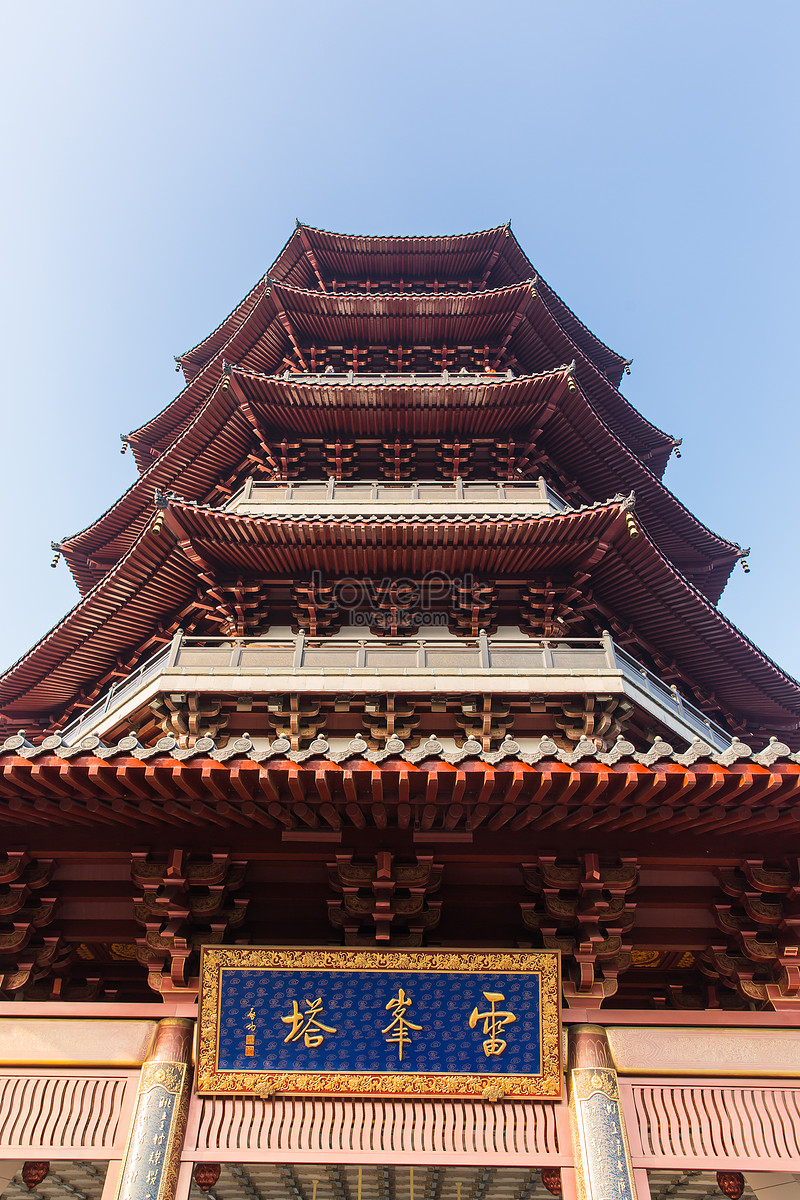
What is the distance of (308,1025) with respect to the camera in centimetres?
552

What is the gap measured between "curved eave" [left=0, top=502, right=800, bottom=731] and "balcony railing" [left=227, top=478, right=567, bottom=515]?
143cm

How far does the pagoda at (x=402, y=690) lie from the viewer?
524 cm

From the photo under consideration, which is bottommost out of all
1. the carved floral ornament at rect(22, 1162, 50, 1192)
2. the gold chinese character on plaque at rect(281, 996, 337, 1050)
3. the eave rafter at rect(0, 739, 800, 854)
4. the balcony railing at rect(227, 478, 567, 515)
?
the carved floral ornament at rect(22, 1162, 50, 1192)

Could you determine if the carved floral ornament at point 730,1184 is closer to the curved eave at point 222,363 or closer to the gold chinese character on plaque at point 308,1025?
the gold chinese character on plaque at point 308,1025

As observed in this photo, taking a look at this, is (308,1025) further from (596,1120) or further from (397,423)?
(397,423)

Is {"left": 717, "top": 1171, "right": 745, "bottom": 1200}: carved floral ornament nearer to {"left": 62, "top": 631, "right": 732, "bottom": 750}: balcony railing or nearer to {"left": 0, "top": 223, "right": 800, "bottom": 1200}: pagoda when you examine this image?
{"left": 0, "top": 223, "right": 800, "bottom": 1200}: pagoda

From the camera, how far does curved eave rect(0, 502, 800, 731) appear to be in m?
10.2

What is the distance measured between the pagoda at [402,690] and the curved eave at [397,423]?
0.17 feet

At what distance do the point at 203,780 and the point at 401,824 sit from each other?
4.65 ft

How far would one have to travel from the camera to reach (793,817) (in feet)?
17.4

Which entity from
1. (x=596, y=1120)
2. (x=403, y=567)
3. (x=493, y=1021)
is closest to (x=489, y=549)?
(x=403, y=567)

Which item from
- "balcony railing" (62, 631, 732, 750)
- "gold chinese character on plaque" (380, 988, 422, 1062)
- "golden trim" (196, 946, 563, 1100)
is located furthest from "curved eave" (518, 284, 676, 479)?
"gold chinese character on plaque" (380, 988, 422, 1062)


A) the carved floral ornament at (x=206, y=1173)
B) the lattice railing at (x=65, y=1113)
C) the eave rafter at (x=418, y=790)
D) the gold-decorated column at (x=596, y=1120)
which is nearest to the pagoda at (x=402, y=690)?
the eave rafter at (x=418, y=790)

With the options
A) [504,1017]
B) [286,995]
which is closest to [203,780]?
[286,995]
